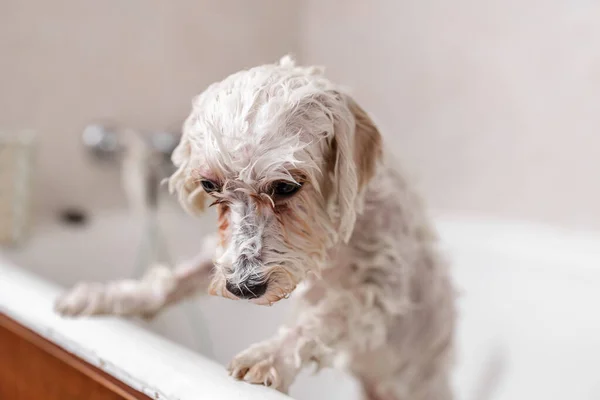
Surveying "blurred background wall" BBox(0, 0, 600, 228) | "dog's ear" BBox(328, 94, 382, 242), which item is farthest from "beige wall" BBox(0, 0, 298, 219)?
"dog's ear" BBox(328, 94, 382, 242)

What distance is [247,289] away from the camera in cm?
56

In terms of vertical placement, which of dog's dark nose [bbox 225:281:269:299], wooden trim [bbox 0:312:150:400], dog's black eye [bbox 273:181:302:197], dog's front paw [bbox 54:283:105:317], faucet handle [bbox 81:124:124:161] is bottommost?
wooden trim [bbox 0:312:150:400]

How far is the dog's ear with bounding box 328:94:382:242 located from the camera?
25.3 inches

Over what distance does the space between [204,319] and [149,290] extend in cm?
59

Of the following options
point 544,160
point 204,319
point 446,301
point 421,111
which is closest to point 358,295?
point 446,301

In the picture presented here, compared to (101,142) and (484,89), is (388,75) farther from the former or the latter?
(101,142)

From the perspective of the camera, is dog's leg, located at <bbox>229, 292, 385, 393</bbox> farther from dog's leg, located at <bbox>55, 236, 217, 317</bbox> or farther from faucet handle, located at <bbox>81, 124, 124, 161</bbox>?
faucet handle, located at <bbox>81, 124, 124, 161</bbox>

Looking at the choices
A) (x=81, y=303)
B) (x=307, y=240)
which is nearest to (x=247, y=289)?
(x=307, y=240)

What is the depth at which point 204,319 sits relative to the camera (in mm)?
1411

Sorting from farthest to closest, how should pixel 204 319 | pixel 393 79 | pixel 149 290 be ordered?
pixel 393 79 → pixel 204 319 → pixel 149 290

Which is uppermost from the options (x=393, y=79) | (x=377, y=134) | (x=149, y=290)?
(x=393, y=79)

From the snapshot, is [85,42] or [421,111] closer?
[85,42]

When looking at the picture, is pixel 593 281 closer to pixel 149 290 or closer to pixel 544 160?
pixel 544 160

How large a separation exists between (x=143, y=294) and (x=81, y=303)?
84mm
